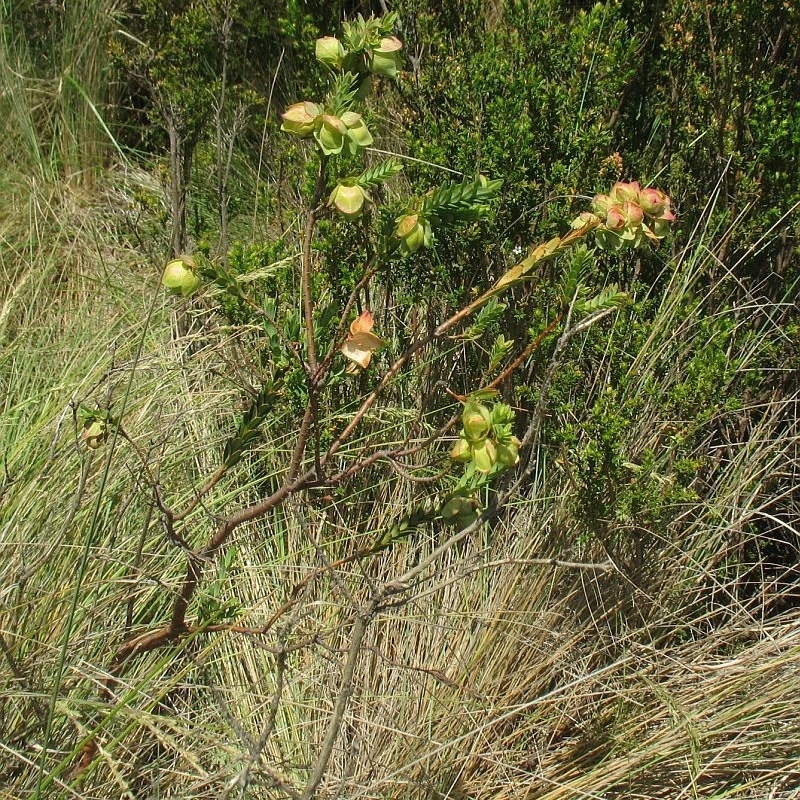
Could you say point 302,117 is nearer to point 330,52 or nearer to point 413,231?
point 330,52

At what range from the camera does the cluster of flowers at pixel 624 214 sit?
1.29 metres

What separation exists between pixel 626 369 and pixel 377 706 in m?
0.85

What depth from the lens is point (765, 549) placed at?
7.89 ft

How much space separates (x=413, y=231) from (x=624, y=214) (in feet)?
0.97

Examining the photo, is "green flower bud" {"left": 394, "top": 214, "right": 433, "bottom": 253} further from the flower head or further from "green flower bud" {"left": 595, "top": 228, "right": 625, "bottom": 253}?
"green flower bud" {"left": 595, "top": 228, "right": 625, "bottom": 253}

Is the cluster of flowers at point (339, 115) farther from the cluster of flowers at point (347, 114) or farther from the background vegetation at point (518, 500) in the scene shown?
the background vegetation at point (518, 500)

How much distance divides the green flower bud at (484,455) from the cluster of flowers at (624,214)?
1.07ft

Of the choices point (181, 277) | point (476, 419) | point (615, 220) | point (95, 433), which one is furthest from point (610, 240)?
point (95, 433)

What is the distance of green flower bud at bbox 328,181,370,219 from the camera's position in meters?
1.22

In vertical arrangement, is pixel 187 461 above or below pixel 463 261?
below

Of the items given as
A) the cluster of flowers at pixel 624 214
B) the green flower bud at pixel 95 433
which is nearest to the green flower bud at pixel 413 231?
the cluster of flowers at pixel 624 214

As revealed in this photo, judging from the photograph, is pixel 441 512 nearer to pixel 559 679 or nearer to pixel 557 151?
pixel 559 679

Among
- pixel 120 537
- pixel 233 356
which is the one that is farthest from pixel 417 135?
pixel 120 537


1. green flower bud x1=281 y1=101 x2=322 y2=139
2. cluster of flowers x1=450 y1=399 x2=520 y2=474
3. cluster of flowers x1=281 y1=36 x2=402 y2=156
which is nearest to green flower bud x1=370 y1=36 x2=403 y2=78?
cluster of flowers x1=281 y1=36 x2=402 y2=156
